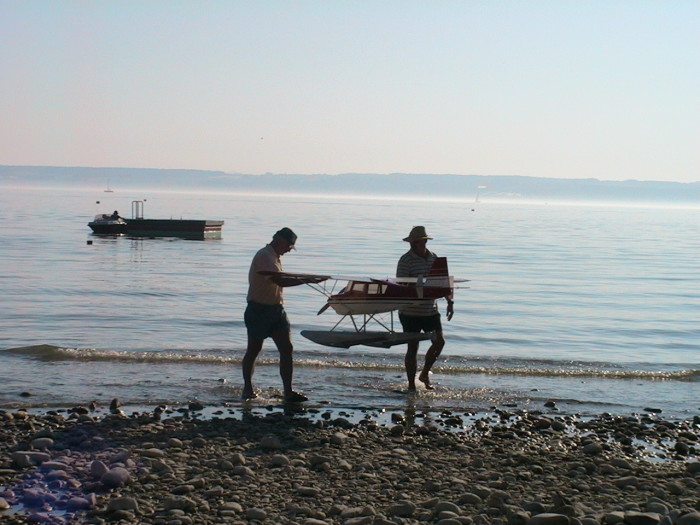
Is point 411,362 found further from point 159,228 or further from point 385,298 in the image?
point 159,228

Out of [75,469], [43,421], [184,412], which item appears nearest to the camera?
[75,469]

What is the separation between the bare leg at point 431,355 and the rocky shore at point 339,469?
1590 millimetres

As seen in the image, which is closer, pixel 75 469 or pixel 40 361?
pixel 75 469

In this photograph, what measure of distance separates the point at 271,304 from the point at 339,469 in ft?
11.3

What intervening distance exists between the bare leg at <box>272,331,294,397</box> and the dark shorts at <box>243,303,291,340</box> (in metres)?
0.08

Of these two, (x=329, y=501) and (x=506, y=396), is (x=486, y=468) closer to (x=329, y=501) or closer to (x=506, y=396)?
(x=329, y=501)

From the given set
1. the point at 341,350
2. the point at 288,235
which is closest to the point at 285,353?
the point at 288,235

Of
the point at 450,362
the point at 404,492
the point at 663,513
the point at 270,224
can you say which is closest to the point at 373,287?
the point at 450,362

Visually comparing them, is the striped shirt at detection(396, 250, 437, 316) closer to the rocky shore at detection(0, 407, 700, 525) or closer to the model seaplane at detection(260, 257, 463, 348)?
the model seaplane at detection(260, 257, 463, 348)

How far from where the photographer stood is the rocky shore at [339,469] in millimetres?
7949

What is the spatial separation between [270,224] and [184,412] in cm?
7773

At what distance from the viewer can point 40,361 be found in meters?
16.3

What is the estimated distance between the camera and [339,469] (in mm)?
9359

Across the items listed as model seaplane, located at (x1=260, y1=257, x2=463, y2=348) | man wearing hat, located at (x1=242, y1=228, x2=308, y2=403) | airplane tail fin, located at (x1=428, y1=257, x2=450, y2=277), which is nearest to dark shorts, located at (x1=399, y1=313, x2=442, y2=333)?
model seaplane, located at (x1=260, y1=257, x2=463, y2=348)
